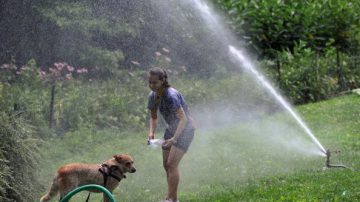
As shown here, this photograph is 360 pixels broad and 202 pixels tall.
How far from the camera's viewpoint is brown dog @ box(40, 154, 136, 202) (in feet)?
22.3

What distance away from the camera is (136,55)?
15.2 meters

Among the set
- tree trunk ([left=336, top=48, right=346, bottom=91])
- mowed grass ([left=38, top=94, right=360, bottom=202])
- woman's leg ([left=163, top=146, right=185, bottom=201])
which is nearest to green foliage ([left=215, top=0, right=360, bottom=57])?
tree trunk ([left=336, top=48, right=346, bottom=91])

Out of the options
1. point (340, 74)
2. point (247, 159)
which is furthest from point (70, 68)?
point (340, 74)

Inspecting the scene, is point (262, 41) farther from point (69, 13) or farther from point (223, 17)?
point (69, 13)

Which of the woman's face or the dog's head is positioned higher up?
the woman's face

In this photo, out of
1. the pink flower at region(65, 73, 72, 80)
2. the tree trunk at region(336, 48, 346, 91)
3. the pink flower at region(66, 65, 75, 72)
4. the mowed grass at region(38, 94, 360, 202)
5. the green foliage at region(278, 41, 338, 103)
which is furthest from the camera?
the tree trunk at region(336, 48, 346, 91)

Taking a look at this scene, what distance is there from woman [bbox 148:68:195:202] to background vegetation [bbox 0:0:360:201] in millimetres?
3924

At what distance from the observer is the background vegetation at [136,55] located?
40.0 feet

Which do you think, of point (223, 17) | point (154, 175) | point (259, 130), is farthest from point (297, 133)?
point (223, 17)

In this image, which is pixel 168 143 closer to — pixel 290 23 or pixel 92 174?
pixel 92 174

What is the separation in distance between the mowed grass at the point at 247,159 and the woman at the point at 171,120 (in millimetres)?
572

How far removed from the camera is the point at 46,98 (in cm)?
1197

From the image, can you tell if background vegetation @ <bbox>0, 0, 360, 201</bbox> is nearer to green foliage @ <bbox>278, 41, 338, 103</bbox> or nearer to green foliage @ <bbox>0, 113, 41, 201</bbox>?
green foliage @ <bbox>278, 41, 338, 103</bbox>

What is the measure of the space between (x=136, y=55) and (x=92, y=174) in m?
8.55
